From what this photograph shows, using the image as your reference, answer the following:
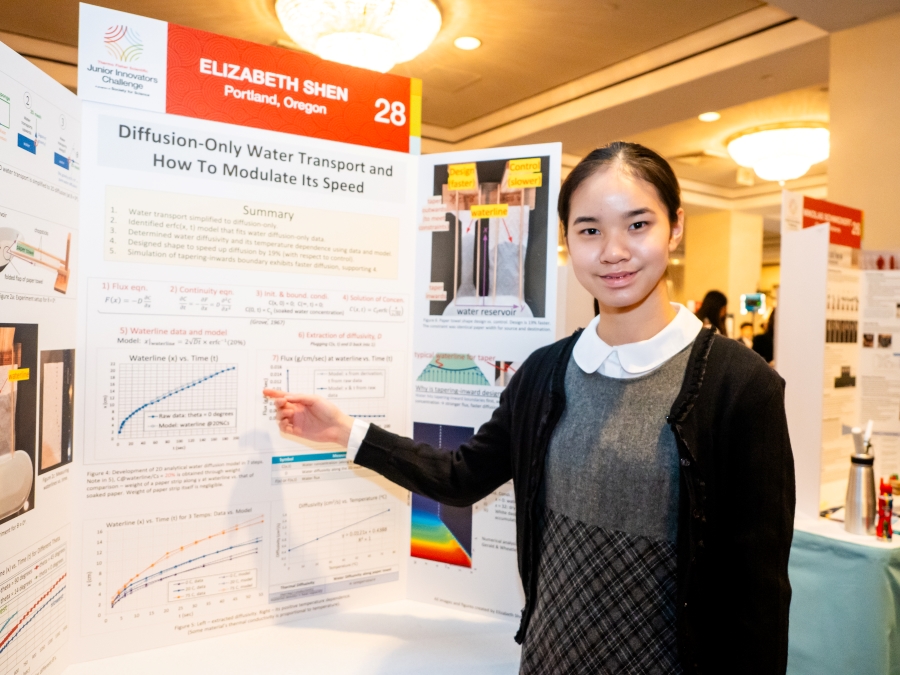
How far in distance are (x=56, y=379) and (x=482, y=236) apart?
3.22 ft

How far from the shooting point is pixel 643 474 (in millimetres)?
1075

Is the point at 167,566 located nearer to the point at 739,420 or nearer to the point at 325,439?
the point at 325,439

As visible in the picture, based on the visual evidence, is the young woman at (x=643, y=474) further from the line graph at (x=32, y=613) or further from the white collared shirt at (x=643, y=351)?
the line graph at (x=32, y=613)

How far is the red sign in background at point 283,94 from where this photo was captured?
138 centimetres

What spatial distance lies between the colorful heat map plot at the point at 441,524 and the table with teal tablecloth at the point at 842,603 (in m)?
1.30

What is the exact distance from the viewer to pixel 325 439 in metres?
1.45

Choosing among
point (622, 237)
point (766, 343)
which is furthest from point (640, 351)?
point (766, 343)

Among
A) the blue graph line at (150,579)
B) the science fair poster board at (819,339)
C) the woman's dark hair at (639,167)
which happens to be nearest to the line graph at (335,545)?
the blue graph line at (150,579)

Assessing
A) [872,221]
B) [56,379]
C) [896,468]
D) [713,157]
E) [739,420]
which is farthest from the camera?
[713,157]

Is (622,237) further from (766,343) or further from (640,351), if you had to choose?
(766,343)

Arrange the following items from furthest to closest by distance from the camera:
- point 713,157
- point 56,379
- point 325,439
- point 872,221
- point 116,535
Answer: point 713,157 < point 872,221 < point 325,439 < point 116,535 < point 56,379

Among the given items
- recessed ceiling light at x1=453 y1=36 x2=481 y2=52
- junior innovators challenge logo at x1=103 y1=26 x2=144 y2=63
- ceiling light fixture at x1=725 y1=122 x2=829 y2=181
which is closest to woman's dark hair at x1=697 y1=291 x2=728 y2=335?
recessed ceiling light at x1=453 y1=36 x2=481 y2=52

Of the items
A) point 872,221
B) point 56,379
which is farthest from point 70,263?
point 872,221

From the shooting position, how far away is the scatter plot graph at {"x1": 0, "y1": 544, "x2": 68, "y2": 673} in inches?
42.3
